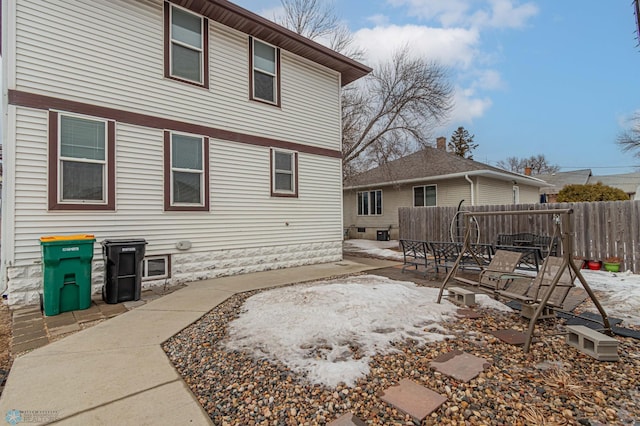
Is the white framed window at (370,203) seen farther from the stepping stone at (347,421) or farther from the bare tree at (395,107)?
the stepping stone at (347,421)

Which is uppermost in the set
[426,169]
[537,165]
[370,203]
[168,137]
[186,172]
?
[537,165]

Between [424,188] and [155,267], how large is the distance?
12384 mm

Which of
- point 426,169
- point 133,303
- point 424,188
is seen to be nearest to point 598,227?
point 424,188

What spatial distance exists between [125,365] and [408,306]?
341 cm

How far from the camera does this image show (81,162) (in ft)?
17.3

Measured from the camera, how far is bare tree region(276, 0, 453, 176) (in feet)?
41.6

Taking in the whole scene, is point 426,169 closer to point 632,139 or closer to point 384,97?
point 384,97

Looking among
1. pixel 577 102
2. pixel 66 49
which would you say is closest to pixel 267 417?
pixel 66 49

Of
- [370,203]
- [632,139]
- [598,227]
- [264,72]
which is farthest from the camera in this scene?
[632,139]

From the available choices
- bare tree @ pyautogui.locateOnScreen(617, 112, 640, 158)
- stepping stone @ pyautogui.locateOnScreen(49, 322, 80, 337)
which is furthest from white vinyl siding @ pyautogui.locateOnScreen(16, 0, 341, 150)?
bare tree @ pyautogui.locateOnScreen(617, 112, 640, 158)

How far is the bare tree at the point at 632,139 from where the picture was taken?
74.7ft

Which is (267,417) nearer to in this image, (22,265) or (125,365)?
(125,365)

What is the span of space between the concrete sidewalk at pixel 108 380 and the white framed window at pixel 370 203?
44.6ft

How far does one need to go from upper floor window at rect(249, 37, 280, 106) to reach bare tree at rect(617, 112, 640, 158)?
28385 millimetres
